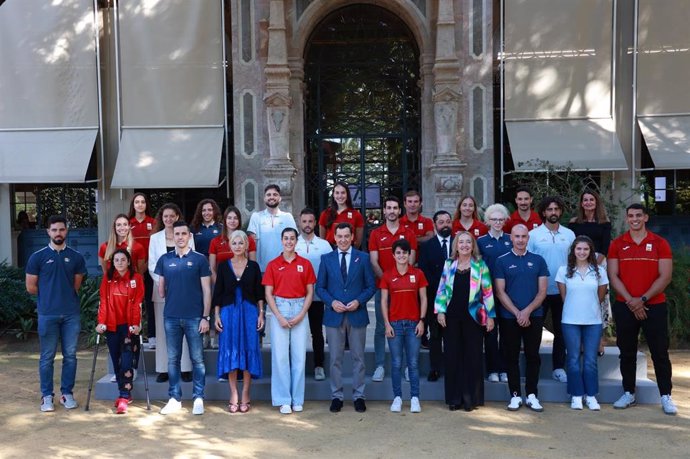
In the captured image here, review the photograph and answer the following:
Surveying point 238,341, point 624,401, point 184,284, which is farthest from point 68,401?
point 624,401

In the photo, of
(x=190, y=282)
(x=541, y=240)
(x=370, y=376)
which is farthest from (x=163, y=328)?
(x=541, y=240)

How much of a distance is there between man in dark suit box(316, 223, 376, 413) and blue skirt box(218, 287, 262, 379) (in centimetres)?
72

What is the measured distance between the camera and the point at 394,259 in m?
6.80

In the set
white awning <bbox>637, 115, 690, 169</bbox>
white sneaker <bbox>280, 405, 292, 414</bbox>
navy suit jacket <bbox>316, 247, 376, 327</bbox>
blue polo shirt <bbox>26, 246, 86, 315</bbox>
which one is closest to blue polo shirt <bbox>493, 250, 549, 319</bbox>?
navy suit jacket <bbox>316, 247, 376, 327</bbox>

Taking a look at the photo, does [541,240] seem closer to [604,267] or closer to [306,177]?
[604,267]

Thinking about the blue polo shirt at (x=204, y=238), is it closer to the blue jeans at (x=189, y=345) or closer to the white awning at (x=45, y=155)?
the blue jeans at (x=189, y=345)

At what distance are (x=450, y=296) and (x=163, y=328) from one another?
298cm

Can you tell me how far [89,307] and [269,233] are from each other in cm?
466

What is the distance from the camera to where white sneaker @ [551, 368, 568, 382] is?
6.96m

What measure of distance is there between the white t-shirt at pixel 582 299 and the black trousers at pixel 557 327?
31cm

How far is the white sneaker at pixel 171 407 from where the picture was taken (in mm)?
6645

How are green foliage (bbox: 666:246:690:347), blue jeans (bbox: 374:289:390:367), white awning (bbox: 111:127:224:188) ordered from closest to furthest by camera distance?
1. blue jeans (bbox: 374:289:390:367)
2. green foliage (bbox: 666:246:690:347)
3. white awning (bbox: 111:127:224:188)

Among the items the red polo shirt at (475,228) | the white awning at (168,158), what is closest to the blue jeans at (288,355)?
the red polo shirt at (475,228)

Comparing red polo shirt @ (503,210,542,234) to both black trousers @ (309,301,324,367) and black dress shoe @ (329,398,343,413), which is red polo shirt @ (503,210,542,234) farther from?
black dress shoe @ (329,398,343,413)
